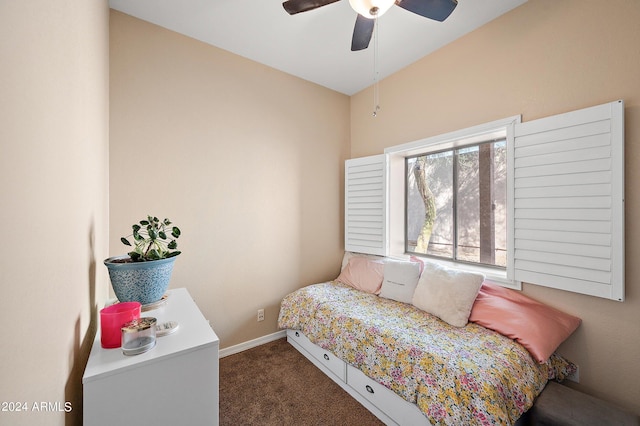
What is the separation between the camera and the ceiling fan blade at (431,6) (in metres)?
1.44

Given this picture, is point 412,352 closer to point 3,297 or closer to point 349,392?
point 349,392

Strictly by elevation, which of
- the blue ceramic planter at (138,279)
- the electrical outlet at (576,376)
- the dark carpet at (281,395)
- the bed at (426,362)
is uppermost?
the blue ceramic planter at (138,279)

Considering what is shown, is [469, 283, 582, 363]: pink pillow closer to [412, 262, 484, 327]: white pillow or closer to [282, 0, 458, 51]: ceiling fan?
[412, 262, 484, 327]: white pillow

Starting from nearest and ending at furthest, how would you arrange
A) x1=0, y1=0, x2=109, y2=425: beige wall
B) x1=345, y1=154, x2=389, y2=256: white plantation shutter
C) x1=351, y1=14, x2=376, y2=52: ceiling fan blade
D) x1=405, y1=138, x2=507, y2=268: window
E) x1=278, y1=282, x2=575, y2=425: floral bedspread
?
1. x1=0, y1=0, x2=109, y2=425: beige wall
2. x1=278, y1=282, x2=575, y2=425: floral bedspread
3. x1=351, y1=14, x2=376, y2=52: ceiling fan blade
4. x1=405, y1=138, x2=507, y2=268: window
5. x1=345, y1=154, x2=389, y2=256: white plantation shutter

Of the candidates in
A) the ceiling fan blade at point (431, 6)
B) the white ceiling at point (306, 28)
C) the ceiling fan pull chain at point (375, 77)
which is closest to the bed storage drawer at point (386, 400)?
the ceiling fan pull chain at point (375, 77)

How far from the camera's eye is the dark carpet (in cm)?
169

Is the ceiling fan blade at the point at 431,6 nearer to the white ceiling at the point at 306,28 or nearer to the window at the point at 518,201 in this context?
the white ceiling at the point at 306,28

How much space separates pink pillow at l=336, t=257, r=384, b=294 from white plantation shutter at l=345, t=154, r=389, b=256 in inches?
→ 6.0

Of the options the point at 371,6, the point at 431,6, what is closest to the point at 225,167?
the point at 371,6

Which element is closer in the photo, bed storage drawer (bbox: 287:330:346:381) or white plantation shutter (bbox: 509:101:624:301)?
white plantation shutter (bbox: 509:101:624:301)

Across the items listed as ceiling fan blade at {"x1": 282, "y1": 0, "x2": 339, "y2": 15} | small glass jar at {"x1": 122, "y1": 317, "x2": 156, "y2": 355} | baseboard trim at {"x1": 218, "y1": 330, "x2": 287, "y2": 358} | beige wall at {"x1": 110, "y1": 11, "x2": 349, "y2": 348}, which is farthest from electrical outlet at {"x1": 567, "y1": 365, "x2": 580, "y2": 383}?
ceiling fan blade at {"x1": 282, "y1": 0, "x2": 339, "y2": 15}

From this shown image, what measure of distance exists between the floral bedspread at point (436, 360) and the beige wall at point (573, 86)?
0.74ft

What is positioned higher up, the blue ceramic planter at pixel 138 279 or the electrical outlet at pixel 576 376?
the blue ceramic planter at pixel 138 279

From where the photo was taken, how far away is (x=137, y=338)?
93 centimetres
